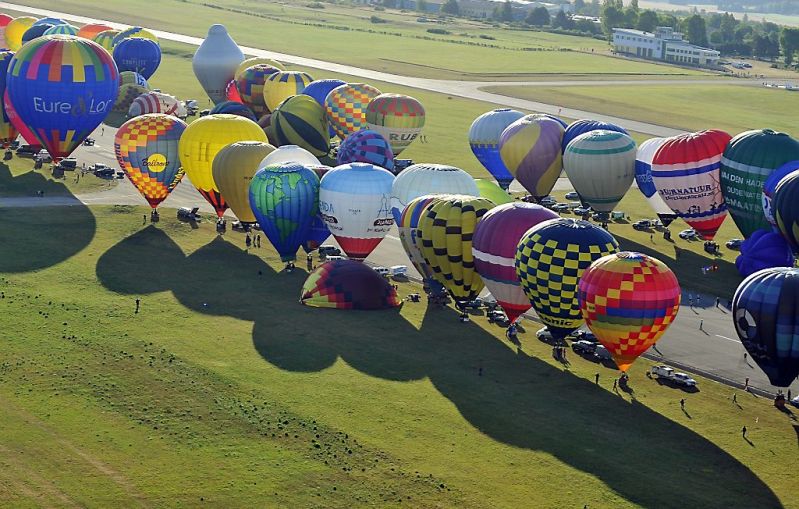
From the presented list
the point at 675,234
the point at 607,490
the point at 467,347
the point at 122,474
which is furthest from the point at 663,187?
the point at 122,474

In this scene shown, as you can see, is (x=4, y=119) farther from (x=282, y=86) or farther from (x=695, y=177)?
(x=695, y=177)

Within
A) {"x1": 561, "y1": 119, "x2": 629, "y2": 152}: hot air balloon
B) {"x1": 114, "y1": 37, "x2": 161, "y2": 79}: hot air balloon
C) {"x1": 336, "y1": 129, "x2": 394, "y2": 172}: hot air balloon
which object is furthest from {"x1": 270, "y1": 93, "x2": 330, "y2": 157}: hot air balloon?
{"x1": 114, "y1": 37, "x2": 161, "y2": 79}: hot air balloon

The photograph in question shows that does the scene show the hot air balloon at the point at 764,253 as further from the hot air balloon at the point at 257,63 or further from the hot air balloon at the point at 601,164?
the hot air balloon at the point at 257,63

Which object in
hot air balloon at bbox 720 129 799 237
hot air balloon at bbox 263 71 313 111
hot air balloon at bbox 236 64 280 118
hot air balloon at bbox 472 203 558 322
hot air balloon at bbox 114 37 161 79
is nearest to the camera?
hot air balloon at bbox 472 203 558 322

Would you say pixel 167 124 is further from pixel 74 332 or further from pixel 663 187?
pixel 663 187

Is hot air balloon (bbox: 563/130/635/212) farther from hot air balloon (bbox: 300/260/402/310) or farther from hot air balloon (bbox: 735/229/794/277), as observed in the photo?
hot air balloon (bbox: 300/260/402/310)

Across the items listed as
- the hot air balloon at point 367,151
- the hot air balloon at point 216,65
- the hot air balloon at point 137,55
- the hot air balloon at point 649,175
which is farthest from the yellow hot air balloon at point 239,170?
the hot air balloon at point 137,55
